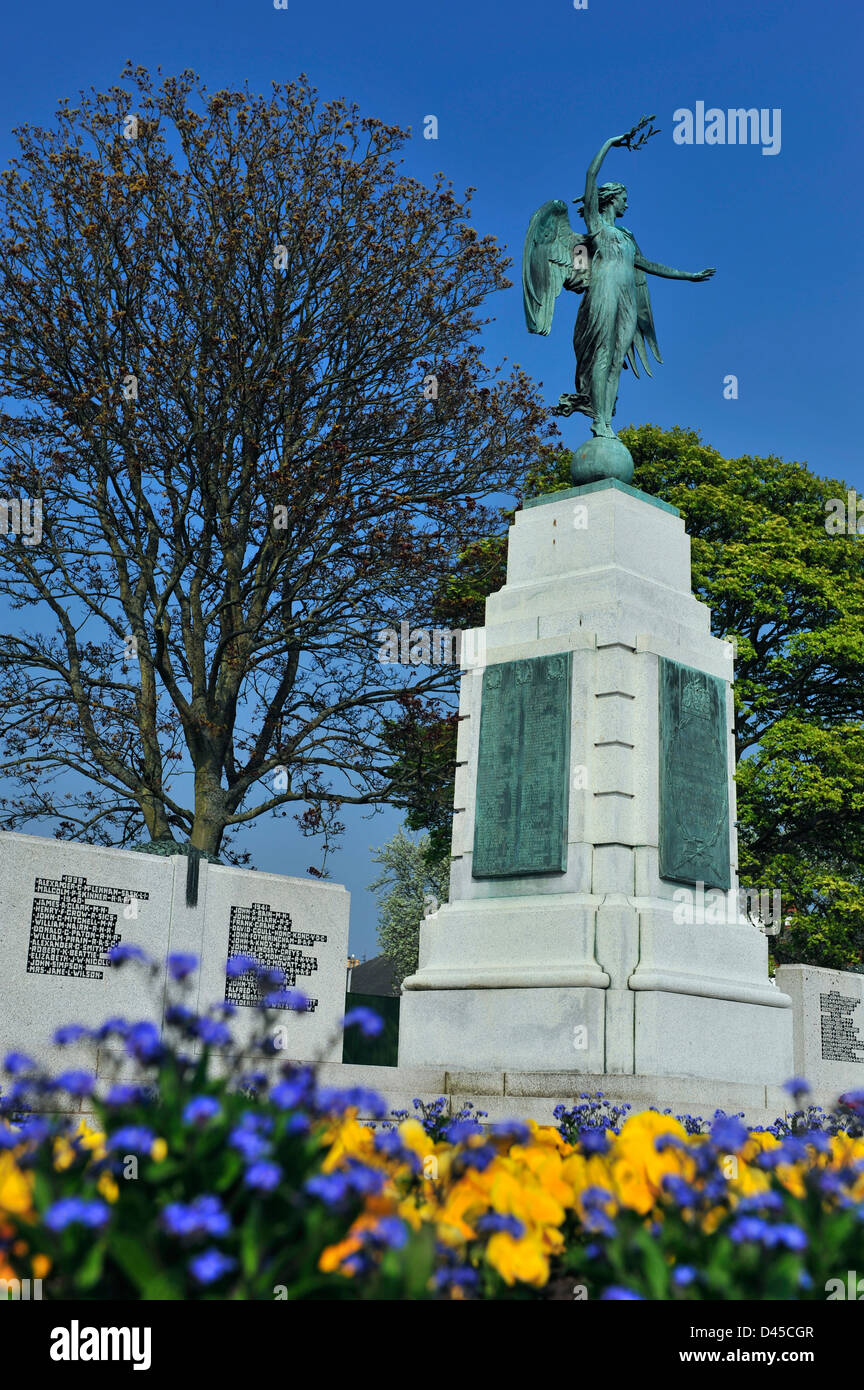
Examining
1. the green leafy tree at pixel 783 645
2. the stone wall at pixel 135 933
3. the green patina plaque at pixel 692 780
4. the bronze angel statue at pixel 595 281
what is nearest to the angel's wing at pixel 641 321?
the bronze angel statue at pixel 595 281

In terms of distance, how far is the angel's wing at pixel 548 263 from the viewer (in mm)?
14336

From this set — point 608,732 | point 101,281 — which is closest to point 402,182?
point 101,281

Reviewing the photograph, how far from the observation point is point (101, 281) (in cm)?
2258

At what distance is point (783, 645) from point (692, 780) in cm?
1817

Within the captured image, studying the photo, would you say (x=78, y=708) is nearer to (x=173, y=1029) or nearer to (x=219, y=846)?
(x=219, y=846)

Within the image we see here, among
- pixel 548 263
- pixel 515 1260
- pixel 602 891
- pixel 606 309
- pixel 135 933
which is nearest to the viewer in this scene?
pixel 515 1260

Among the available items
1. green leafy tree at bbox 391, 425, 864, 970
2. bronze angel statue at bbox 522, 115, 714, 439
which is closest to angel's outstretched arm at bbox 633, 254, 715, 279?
bronze angel statue at bbox 522, 115, 714, 439

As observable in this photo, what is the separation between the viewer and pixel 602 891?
38.1 ft

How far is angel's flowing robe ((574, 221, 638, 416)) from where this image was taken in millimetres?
14039

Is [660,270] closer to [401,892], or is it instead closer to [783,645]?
[783,645]

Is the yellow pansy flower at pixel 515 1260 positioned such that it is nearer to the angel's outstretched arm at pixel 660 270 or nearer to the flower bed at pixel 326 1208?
the flower bed at pixel 326 1208

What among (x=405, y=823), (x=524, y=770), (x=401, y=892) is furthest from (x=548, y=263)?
(x=401, y=892)

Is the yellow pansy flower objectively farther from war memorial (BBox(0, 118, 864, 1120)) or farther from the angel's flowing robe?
the angel's flowing robe
